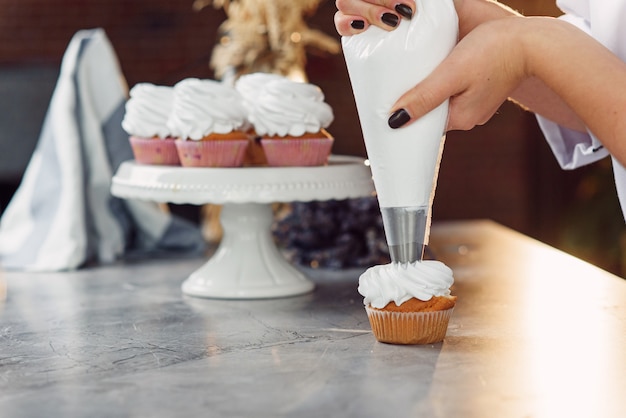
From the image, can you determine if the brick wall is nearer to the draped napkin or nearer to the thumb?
the draped napkin

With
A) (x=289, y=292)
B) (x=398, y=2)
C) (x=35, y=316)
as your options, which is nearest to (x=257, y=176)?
(x=289, y=292)

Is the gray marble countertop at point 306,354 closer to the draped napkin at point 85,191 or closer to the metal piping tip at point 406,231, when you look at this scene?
the metal piping tip at point 406,231

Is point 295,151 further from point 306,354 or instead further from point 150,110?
point 306,354

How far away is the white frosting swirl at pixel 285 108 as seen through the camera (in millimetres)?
1219

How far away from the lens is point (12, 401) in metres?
0.66

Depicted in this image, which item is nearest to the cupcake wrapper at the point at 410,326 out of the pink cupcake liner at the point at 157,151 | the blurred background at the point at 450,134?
the pink cupcake liner at the point at 157,151

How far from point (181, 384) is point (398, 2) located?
1.20 ft

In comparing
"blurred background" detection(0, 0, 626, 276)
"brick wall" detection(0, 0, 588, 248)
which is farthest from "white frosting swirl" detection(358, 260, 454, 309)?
"brick wall" detection(0, 0, 588, 248)

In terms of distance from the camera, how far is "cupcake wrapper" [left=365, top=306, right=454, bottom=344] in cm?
81

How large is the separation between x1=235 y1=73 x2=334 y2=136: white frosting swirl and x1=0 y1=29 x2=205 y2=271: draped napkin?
0.40 meters

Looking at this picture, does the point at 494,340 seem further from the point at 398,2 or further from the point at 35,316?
the point at 35,316

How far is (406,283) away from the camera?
805 millimetres

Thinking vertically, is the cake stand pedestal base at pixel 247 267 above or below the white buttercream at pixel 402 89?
below

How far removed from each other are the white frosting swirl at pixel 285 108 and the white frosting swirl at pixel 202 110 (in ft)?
0.11
